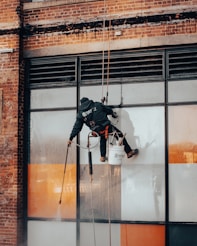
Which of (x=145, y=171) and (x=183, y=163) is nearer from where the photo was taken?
(x=183, y=163)

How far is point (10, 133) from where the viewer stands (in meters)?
10.8

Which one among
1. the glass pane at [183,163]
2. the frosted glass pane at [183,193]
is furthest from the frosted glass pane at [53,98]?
the frosted glass pane at [183,193]

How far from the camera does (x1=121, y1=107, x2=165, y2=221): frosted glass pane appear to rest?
32.3ft

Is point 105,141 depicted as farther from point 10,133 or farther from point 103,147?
point 10,133

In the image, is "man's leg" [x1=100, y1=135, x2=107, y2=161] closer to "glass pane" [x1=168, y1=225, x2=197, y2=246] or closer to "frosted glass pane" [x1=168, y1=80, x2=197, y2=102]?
"frosted glass pane" [x1=168, y1=80, x2=197, y2=102]

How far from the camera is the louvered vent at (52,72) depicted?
→ 10.7m

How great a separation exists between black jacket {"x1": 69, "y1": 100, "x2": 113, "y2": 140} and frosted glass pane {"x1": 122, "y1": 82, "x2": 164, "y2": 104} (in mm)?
778

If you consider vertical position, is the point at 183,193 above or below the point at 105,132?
below

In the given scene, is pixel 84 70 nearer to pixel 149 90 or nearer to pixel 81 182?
pixel 149 90

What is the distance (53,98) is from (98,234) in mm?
3154

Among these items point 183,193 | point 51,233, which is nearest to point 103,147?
point 183,193

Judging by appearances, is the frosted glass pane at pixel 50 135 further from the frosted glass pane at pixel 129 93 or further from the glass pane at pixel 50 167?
the frosted glass pane at pixel 129 93

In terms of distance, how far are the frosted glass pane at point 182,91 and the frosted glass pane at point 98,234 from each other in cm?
293

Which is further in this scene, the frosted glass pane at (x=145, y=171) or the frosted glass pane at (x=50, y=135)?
the frosted glass pane at (x=50, y=135)
